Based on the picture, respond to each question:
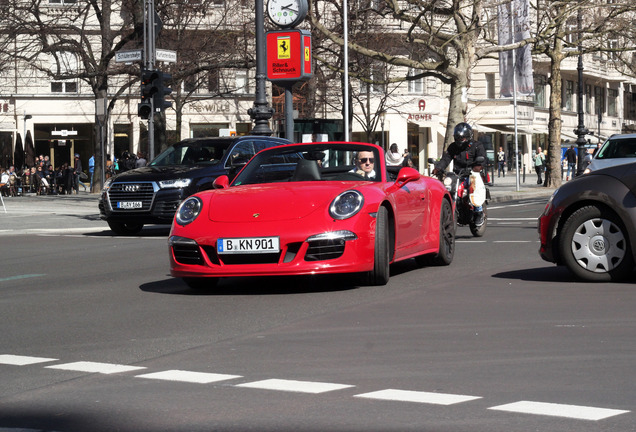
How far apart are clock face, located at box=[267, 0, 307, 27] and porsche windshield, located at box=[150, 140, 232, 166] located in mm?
7319

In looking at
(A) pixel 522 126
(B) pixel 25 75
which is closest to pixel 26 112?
(B) pixel 25 75

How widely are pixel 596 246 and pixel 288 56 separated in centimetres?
1714

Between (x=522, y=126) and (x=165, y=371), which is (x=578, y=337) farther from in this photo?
(x=522, y=126)

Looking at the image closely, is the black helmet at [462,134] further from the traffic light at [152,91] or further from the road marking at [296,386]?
the road marking at [296,386]

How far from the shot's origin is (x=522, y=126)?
76250 millimetres

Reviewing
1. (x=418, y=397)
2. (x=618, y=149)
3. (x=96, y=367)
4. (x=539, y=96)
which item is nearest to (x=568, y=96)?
(x=539, y=96)

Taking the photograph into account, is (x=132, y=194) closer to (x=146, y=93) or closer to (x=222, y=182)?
(x=146, y=93)

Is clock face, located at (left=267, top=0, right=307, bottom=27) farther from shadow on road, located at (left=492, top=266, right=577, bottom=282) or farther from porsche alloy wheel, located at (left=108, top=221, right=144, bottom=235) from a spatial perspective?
A: shadow on road, located at (left=492, top=266, right=577, bottom=282)

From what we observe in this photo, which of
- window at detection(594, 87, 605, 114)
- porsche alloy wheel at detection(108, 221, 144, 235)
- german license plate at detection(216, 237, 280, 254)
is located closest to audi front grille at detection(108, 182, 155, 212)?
porsche alloy wheel at detection(108, 221, 144, 235)

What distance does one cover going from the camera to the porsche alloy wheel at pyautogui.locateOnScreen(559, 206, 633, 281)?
35.3 ft

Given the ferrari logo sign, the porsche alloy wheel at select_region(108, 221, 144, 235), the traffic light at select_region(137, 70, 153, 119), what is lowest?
the porsche alloy wheel at select_region(108, 221, 144, 235)

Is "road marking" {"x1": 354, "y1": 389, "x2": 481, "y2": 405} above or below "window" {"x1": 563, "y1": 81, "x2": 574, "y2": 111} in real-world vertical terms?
below

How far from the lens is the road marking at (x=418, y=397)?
566 centimetres

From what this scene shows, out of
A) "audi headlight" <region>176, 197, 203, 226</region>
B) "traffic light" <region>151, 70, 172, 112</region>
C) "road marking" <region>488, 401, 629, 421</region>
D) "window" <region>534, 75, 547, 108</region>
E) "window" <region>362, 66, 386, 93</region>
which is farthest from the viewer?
"window" <region>534, 75, 547, 108</region>
